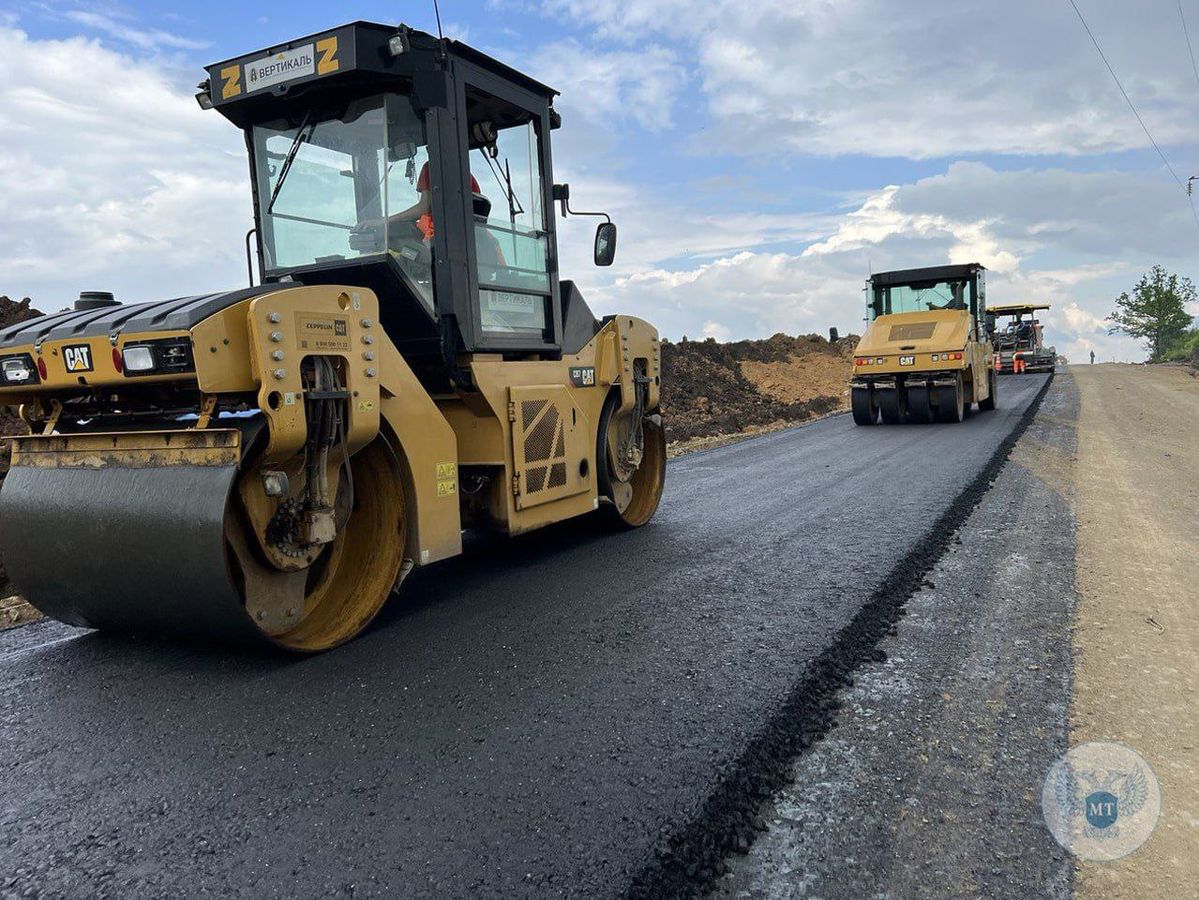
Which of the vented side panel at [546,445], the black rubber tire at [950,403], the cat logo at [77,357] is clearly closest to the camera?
the cat logo at [77,357]

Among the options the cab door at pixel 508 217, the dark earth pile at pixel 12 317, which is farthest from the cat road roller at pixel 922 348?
the dark earth pile at pixel 12 317

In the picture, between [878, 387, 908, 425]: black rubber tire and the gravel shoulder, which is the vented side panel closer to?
the gravel shoulder

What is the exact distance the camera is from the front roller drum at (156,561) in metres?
Result: 3.02

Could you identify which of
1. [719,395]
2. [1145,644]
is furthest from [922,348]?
[1145,644]

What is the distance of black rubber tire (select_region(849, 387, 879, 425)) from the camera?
13.6 metres

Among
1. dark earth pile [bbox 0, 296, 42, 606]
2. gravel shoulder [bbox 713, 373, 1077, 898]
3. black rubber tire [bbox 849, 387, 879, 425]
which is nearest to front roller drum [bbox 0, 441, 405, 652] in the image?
gravel shoulder [bbox 713, 373, 1077, 898]

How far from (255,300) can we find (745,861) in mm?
2397

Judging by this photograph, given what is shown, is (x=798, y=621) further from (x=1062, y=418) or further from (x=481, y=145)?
(x=1062, y=418)

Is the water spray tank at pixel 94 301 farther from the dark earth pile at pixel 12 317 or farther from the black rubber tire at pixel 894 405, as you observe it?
the black rubber tire at pixel 894 405

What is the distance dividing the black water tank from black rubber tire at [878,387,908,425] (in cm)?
1177

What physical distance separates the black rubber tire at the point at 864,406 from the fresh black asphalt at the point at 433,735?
9131 mm

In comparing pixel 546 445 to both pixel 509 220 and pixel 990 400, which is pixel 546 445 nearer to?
pixel 509 220

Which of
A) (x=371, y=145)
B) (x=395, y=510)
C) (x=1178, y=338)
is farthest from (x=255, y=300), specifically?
(x=1178, y=338)

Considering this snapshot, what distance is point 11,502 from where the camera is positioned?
3.40 m
